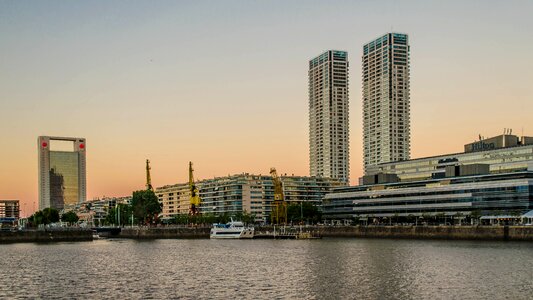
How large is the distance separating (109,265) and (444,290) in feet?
174

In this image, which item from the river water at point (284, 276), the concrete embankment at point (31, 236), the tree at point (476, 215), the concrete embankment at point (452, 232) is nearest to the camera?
the river water at point (284, 276)

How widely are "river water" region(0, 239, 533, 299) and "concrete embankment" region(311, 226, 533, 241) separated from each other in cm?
3354

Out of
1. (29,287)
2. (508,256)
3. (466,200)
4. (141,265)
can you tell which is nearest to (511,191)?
(466,200)

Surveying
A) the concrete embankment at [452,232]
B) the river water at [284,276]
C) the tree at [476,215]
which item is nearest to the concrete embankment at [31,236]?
the river water at [284,276]

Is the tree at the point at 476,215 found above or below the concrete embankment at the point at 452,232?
above

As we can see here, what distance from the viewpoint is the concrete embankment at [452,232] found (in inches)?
5807

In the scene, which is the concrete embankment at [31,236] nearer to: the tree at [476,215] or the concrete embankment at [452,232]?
the concrete embankment at [452,232]

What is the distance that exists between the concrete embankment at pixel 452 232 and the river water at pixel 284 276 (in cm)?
3354

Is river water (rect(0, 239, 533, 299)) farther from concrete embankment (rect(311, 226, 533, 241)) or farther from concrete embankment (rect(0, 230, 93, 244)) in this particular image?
concrete embankment (rect(0, 230, 93, 244))

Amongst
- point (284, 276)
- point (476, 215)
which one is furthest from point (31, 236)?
point (284, 276)

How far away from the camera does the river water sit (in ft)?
214

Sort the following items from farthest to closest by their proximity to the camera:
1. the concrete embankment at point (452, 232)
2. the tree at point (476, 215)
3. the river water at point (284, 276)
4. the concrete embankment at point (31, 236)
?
1. the concrete embankment at point (31, 236)
2. the tree at point (476, 215)
3. the concrete embankment at point (452, 232)
4. the river water at point (284, 276)

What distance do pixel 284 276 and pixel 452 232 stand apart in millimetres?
95217

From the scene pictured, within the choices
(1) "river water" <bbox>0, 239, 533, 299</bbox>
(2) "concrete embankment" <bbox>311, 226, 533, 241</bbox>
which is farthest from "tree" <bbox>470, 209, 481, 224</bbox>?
→ (1) "river water" <bbox>0, 239, 533, 299</bbox>
